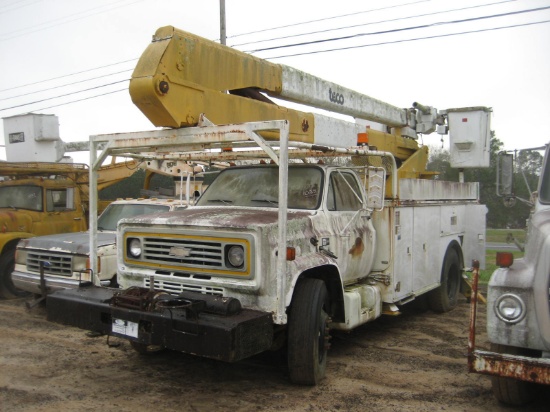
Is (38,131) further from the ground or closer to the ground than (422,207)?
further from the ground

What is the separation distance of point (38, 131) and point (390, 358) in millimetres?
10870

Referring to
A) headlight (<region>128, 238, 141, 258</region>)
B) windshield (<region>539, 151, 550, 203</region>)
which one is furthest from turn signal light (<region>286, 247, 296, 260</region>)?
windshield (<region>539, 151, 550, 203</region>)

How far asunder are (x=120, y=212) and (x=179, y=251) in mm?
4607

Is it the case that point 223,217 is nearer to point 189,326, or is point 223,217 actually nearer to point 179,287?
point 179,287

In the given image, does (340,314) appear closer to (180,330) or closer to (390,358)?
(390,358)

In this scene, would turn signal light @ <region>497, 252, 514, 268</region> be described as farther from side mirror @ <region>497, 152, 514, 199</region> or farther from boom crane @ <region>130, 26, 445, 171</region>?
boom crane @ <region>130, 26, 445, 171</region>

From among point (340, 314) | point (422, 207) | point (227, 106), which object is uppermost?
point (227, 106)

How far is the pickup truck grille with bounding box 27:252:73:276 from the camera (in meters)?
7.91

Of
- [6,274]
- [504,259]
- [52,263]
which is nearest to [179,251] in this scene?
[504,259]

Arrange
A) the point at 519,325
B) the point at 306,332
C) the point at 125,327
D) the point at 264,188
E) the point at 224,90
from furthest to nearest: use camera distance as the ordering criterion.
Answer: the point at 264,188 → the point at 224,90 → the point at 306,332 → the point at 125,327 → the point at 519,325

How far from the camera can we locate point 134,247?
5648 mm

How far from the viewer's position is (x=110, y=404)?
15.8 ft

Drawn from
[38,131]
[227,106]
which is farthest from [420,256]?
[38,131]

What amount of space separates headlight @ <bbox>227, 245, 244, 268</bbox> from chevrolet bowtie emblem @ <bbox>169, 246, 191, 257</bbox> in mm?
447
